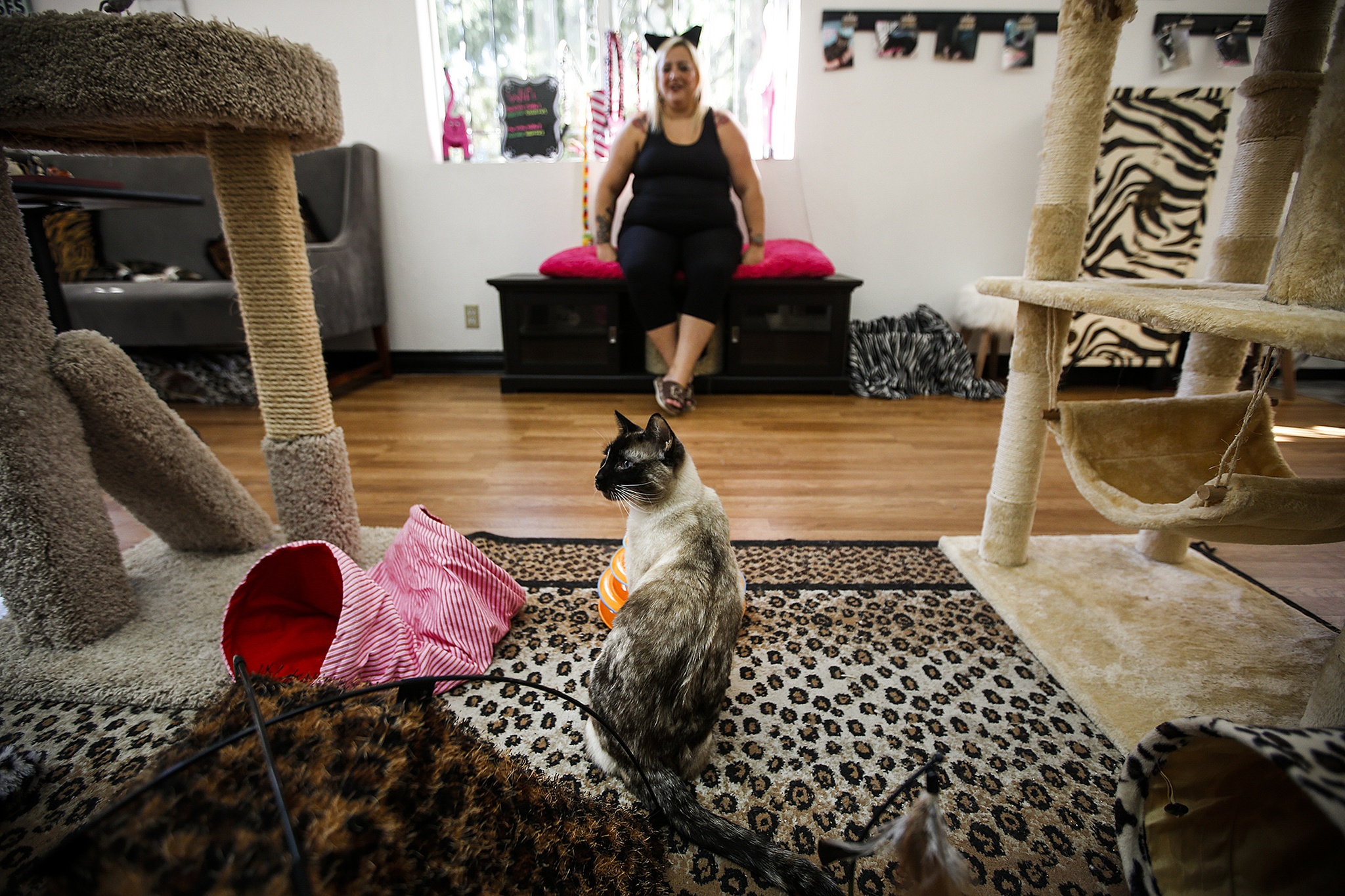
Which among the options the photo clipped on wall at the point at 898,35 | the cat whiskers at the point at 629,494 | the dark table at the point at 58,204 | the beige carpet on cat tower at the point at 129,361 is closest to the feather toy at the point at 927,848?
the cat whiskers at the point at 629,494

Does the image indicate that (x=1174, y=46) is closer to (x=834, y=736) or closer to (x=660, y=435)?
(x=660, y=435)

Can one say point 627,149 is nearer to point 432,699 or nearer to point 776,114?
point 776,114

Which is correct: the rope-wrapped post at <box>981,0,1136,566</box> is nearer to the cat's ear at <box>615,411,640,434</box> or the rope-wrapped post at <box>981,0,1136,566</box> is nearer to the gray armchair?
the cat's ear at <box>615,411,640,434</box>

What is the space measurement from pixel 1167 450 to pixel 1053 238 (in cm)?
44

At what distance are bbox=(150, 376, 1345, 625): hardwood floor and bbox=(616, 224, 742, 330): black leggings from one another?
1.29 ft

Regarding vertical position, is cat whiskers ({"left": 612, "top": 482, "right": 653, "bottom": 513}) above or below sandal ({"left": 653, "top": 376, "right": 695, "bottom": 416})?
above

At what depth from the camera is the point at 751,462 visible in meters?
1.93

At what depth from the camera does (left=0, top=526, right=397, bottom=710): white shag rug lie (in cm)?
92

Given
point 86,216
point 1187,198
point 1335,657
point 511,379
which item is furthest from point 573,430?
point 1187,198

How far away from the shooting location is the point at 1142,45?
278 cm

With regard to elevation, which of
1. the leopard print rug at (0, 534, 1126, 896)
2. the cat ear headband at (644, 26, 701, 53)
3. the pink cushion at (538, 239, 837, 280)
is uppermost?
the cat ear headband at (644, 26, 701, 53)

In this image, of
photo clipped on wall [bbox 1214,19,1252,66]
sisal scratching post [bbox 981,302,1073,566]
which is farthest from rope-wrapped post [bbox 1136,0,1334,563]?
photo clipped on wall [bbox 1214,19,1252,66]

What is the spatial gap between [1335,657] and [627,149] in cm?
253

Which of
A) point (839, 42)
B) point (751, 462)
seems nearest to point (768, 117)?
point (839, 42)
